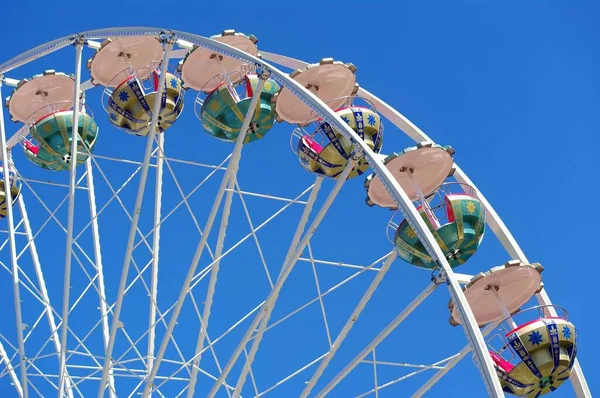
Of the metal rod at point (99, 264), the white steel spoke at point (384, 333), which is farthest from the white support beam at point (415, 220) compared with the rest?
the metal rod at point (99, 264)

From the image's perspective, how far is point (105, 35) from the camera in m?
18.3

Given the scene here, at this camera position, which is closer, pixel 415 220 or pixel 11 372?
pixel 415 220

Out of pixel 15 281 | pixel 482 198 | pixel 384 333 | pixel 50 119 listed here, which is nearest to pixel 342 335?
pixel 384 333

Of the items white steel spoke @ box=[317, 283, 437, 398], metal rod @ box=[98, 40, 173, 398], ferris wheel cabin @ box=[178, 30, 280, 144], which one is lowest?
white steel spoke @ box=[317, 283, 437, 398]

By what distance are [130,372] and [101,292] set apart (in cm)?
138

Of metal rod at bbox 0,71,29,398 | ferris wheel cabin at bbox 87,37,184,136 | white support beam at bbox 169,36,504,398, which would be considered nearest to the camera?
white support beam at bbox 169,36,504,398

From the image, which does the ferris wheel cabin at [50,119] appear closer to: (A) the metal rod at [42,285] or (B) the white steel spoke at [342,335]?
(A) the metal rod at [42,285]

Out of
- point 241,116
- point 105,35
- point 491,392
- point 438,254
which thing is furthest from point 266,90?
point 491,392

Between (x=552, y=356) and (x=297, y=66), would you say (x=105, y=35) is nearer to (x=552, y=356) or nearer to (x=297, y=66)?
(x=297, y=66)

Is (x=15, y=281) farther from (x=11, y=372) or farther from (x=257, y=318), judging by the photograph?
(x=257, y=318)

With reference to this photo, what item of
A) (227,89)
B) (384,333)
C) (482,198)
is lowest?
(384,333)

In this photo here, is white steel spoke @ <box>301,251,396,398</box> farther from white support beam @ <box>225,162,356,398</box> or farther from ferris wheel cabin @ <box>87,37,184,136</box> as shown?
ferris wheel cabin @ <box>87,37,184,136</box>

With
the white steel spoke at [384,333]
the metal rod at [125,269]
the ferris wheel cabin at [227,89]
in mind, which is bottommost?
Result: the white steel spoke at [384,333]

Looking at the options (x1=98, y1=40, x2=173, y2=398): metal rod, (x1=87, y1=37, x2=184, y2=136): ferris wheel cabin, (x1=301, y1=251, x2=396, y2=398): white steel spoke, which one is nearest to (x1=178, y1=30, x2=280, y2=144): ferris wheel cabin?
(x1=87, y1=37, x2=184, y2=136): ferris wheel cabin
